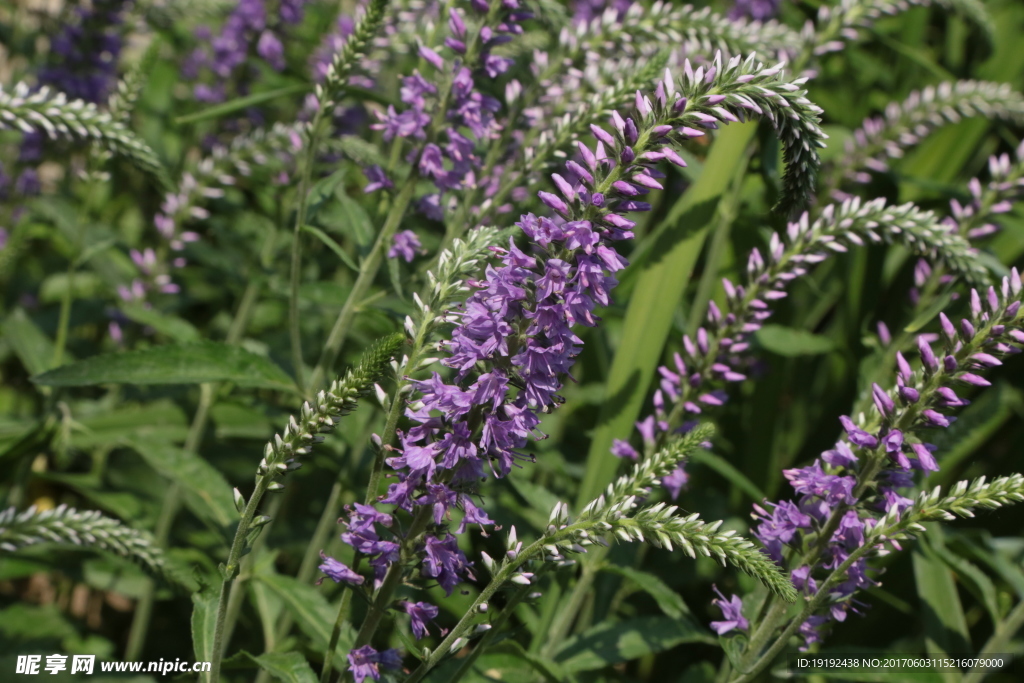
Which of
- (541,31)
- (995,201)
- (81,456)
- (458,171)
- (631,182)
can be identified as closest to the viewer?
(631,182)

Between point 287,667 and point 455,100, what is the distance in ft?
6.23

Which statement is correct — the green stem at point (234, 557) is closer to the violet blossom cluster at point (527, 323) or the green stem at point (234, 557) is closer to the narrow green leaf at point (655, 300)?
the violet blossom cluster at point (527, 323)

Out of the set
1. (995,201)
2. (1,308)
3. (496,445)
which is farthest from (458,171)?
(1,308)

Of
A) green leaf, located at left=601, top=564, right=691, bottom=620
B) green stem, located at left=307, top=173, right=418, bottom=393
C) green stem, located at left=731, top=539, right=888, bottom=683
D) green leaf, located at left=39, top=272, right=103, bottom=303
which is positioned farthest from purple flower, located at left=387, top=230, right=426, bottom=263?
green leaf, located at left=39, top=272, right=103, bottom=303

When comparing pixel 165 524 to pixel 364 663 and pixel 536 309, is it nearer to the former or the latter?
pixel 364 663

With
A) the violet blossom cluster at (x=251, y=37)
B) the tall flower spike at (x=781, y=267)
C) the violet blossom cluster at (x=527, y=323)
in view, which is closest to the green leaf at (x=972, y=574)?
the tall flower spike at (x=781, y=267)

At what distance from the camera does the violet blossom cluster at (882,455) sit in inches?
96.3

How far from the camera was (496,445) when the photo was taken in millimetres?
2127

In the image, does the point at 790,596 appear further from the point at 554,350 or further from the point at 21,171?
the point at 21,171

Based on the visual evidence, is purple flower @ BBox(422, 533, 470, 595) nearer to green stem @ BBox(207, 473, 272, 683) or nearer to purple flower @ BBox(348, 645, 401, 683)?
purple flower @ BBox(348, 645, 401, 683)

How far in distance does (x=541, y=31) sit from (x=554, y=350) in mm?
2981

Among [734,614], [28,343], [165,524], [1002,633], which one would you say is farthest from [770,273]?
[28,343]

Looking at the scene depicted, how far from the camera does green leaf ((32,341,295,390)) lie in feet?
9.53

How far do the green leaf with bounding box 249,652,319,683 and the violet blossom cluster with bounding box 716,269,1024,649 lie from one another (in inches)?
54.5
